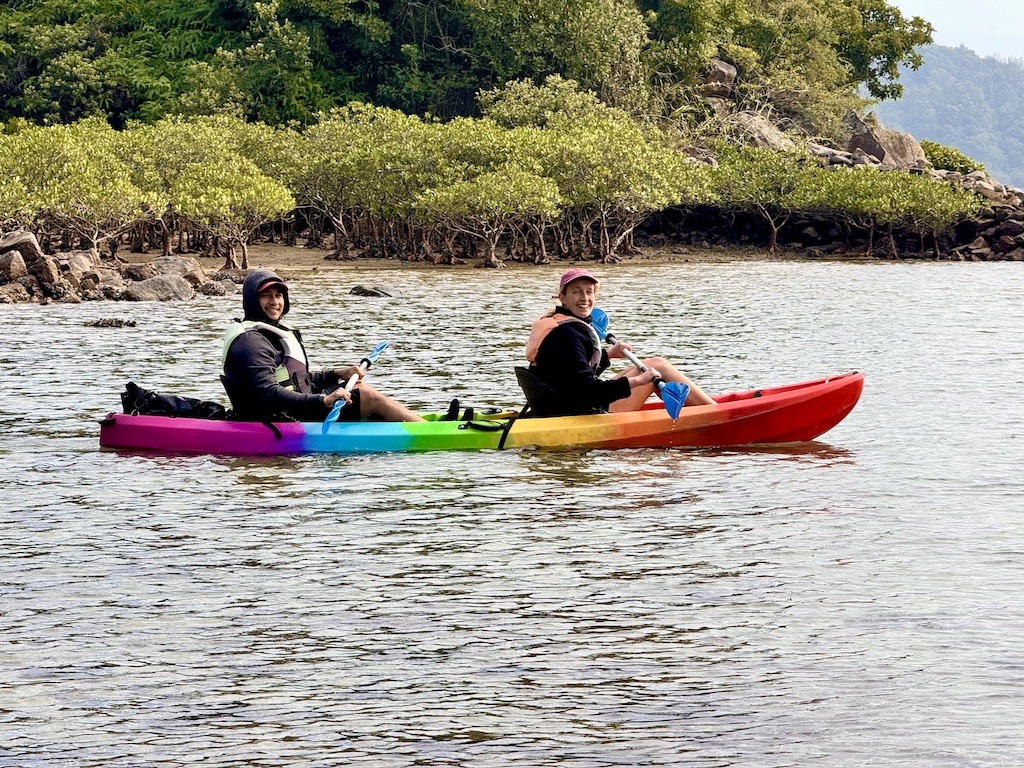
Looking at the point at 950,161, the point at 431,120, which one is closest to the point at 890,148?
the point at 950,161

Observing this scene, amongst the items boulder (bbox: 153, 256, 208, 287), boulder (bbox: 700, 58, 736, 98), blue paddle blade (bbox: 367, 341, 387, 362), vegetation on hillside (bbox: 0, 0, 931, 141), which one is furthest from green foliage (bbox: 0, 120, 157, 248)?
boulder (bbox: 700, 58, 736, 98)

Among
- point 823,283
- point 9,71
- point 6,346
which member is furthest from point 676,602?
point 9,71

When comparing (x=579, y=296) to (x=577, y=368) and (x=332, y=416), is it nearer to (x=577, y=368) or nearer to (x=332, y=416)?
(x=577, y=368)

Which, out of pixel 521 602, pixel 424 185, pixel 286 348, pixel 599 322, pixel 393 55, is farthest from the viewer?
pixel 393 55

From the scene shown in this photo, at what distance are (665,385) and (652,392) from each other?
723mm

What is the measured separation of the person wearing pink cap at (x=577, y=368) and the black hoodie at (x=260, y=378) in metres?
1.87

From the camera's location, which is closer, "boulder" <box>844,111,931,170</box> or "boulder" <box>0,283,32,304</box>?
"boulder" <box>0,283,32,304</box>

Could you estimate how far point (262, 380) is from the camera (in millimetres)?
12305

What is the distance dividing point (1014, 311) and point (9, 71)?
4971cm

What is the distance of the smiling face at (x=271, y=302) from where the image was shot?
12344 mm

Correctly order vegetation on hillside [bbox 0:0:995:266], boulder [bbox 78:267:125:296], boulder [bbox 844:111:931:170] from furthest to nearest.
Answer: boulder [bbox 844:111:931:170]
vegetation on hillside [bbox 0:0:995:266]
boulder [bbox 78:267:125:296]

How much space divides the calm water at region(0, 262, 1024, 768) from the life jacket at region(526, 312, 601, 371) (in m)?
0.94

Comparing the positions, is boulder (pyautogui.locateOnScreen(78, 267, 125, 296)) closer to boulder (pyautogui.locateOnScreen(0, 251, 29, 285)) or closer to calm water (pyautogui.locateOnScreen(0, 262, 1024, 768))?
boulder (pyautogui.locateOnScreen(0, 251, 29, 285))

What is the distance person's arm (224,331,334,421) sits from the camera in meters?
12.2
